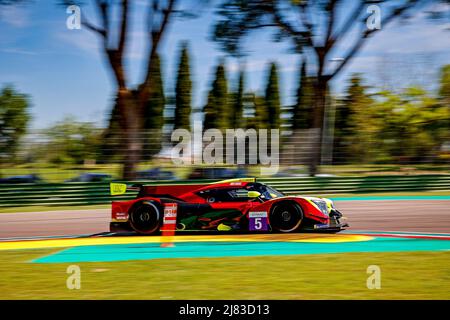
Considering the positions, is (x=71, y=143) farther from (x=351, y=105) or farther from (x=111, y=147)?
(x=351, y=105)

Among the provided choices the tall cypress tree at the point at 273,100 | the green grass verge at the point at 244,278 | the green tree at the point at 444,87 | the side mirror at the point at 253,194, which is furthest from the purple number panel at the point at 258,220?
the tall cypress tree at the point at 273,100

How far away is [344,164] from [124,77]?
26.7 ft

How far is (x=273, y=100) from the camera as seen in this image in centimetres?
3716

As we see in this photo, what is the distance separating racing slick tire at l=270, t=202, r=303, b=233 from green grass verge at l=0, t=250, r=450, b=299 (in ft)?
5.01

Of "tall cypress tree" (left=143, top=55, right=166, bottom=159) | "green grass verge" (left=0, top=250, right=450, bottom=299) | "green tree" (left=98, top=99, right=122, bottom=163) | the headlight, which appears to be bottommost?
"green grass verge" (left=0, top=250, right=450, bottom=299)

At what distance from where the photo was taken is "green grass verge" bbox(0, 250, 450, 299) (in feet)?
16.9

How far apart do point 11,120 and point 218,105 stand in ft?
53.1

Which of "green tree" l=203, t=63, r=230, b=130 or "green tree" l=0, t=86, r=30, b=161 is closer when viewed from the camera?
"green tree" l=0, t=86, r=30, b=161

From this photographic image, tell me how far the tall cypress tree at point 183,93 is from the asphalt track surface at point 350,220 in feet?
65.2

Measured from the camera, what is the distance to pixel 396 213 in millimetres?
11773

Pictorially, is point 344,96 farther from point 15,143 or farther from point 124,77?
point 15,143

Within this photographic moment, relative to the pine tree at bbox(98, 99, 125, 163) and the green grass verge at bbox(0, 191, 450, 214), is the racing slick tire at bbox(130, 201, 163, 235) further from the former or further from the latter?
the pine tree at bbox(98, 99, 125, 163)

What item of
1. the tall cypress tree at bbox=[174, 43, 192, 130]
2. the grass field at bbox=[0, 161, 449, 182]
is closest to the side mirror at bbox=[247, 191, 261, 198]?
the grass field at bbox=[0, 161, 449, 182]

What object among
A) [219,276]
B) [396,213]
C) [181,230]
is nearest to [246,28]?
[396,213]
